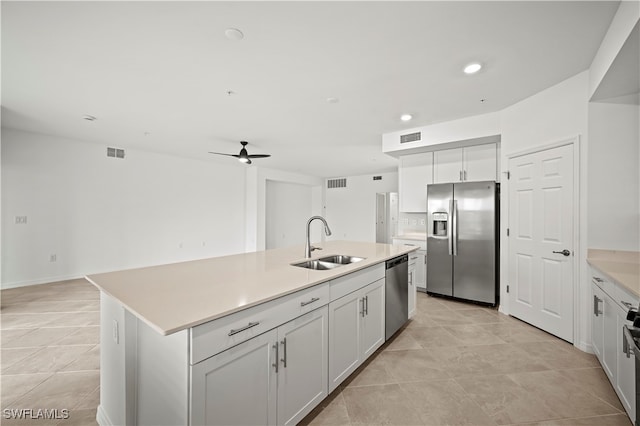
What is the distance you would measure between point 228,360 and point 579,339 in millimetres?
3323

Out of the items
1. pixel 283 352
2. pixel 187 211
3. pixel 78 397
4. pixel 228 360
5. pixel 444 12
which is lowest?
pixel 78 397

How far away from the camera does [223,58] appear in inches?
92.0

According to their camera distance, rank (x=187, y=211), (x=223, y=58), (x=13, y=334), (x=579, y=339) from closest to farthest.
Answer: (x=223, y=58), (x=579, y=339), (x=13, y=334), (x=187, y=211)

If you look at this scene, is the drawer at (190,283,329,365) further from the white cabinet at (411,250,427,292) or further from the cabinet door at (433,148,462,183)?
the cabinet door at (433,148,462,183)

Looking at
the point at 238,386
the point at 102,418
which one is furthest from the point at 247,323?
the point at 102,418

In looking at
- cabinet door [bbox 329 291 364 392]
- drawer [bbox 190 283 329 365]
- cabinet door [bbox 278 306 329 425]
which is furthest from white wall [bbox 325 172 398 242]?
drawer [bbox 190 283 329 365]

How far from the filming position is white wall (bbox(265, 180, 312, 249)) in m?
8.62

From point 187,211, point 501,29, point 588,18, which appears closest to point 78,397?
point 501,29

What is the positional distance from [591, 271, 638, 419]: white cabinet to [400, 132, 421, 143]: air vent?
278cm

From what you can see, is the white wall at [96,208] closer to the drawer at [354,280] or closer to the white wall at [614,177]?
the drawer at [354,280]

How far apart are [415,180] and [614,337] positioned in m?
3.28

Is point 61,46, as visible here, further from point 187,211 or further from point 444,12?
point 187,211

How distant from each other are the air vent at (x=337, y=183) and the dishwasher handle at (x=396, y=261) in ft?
21.2

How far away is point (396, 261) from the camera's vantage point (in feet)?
9.21
